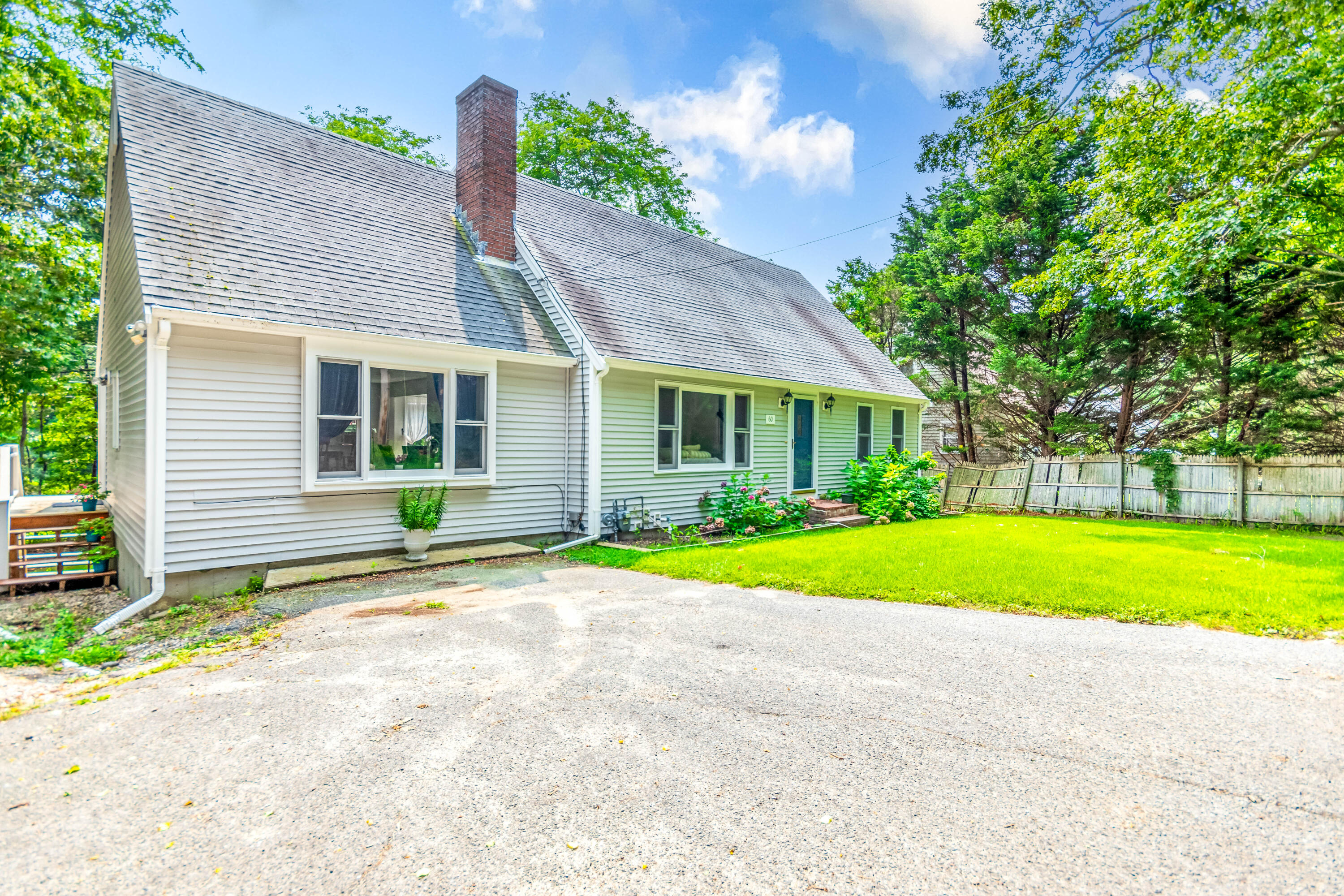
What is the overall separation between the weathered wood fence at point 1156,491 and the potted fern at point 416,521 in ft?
45.6

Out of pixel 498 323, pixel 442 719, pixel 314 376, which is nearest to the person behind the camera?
pixel 442 719

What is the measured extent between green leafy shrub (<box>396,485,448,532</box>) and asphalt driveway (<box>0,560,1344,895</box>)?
8.78 feet

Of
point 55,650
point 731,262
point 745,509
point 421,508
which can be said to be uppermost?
point 731,262

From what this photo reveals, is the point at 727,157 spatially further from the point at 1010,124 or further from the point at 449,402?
the point at 449,402

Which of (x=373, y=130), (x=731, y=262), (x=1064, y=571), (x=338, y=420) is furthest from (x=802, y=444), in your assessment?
(x=373, y=130)

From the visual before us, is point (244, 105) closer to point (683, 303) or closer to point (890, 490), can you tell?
point (683, 303)

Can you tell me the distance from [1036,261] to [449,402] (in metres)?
17.3

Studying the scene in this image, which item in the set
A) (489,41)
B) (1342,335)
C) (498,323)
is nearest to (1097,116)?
(1342,335)

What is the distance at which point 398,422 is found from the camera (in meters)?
7.55

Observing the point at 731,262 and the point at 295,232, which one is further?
the point at 731,262

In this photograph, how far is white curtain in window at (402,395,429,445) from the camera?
7633mm

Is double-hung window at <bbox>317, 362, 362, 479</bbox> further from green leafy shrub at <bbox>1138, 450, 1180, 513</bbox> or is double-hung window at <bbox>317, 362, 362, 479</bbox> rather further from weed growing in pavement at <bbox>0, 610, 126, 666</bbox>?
green leafy shrub at <bbox>1138, 450, 1180, 513</bbox>

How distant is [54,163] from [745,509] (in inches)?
666

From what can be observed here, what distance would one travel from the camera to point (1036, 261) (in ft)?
58.0
